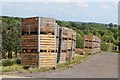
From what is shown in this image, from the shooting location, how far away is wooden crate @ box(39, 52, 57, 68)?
14.5 metres

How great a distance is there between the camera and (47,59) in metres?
14.7

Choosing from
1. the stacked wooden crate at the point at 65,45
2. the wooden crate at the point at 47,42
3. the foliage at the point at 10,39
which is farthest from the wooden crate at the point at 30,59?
the foliage at the point at 10,39

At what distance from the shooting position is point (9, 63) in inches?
633

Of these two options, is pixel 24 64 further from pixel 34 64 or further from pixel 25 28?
pixel 25 28

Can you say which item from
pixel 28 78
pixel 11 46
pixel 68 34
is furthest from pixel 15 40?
pixel 28 78

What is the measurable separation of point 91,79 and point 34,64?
3.68m

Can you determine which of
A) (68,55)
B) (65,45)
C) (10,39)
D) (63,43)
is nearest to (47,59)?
(63,43)

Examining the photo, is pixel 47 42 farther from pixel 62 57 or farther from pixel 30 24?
pixel 62 57

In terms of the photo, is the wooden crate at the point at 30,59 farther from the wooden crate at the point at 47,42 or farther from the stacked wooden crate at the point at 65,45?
the stacked wooden crate at the point at 65,45

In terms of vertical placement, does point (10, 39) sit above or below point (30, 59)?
above

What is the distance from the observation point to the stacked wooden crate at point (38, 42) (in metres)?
14.5

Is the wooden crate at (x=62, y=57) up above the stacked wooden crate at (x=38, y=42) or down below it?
below

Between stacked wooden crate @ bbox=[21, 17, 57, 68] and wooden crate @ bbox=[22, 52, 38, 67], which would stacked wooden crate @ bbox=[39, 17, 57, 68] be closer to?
stacked wooden crate @ bbox=[21, 17, 57, 68]

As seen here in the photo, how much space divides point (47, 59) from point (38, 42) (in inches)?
39.4
